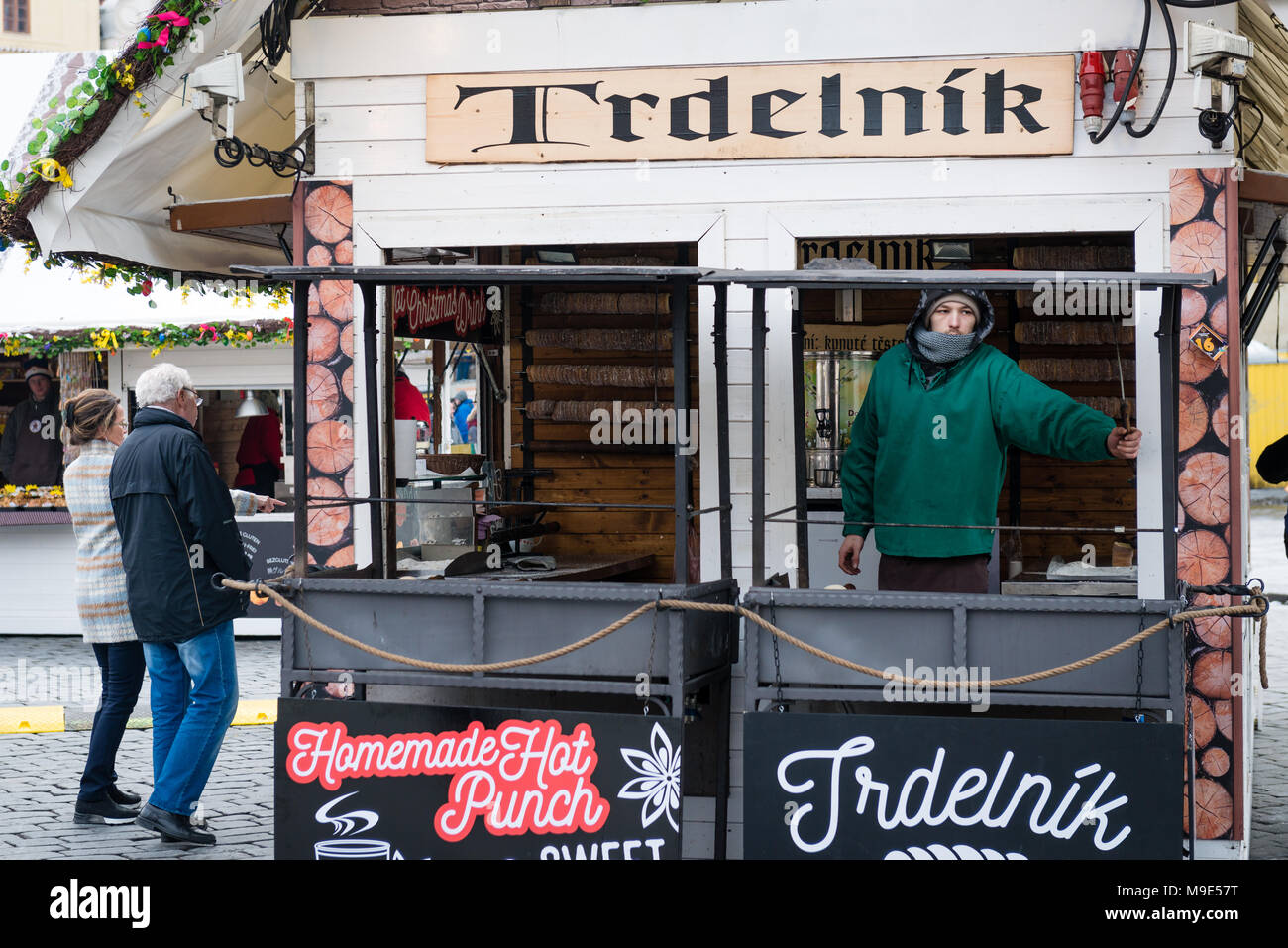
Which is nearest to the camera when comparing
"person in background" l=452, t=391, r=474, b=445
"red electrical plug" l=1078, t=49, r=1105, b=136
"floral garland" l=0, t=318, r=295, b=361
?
"red electrical plug" l=1078, t=49, r=1105, b=136

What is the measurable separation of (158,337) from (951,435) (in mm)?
8732

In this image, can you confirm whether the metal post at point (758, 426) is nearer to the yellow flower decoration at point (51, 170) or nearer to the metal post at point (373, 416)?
the metal post at point (373, 416)

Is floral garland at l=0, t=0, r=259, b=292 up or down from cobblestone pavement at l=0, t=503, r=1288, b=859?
up

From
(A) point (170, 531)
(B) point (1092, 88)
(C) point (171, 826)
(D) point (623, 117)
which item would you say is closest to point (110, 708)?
(C) point (171, 826)

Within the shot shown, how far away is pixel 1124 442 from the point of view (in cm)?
523

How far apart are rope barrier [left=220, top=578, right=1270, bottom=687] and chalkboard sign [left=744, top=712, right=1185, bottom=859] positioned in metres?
0.16

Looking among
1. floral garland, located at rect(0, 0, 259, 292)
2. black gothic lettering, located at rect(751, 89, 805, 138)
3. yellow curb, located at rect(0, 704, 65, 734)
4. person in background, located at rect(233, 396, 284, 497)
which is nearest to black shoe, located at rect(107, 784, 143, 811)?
yellow curb, located at rect(0, 704, 65, 734)

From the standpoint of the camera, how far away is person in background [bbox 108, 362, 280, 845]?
19.7ft

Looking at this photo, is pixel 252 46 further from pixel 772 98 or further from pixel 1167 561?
pixel 1167 561

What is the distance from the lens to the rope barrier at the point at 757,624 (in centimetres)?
457

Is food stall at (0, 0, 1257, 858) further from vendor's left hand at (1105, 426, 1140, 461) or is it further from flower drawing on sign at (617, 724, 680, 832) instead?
vendor's left hand at (1105, 426, 1140, 461)

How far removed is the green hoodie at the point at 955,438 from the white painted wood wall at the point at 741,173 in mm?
607

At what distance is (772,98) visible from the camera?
19.6 feet

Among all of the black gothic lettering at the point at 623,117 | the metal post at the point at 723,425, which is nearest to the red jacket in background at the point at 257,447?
the black gothic lettering at the point at 623,117
